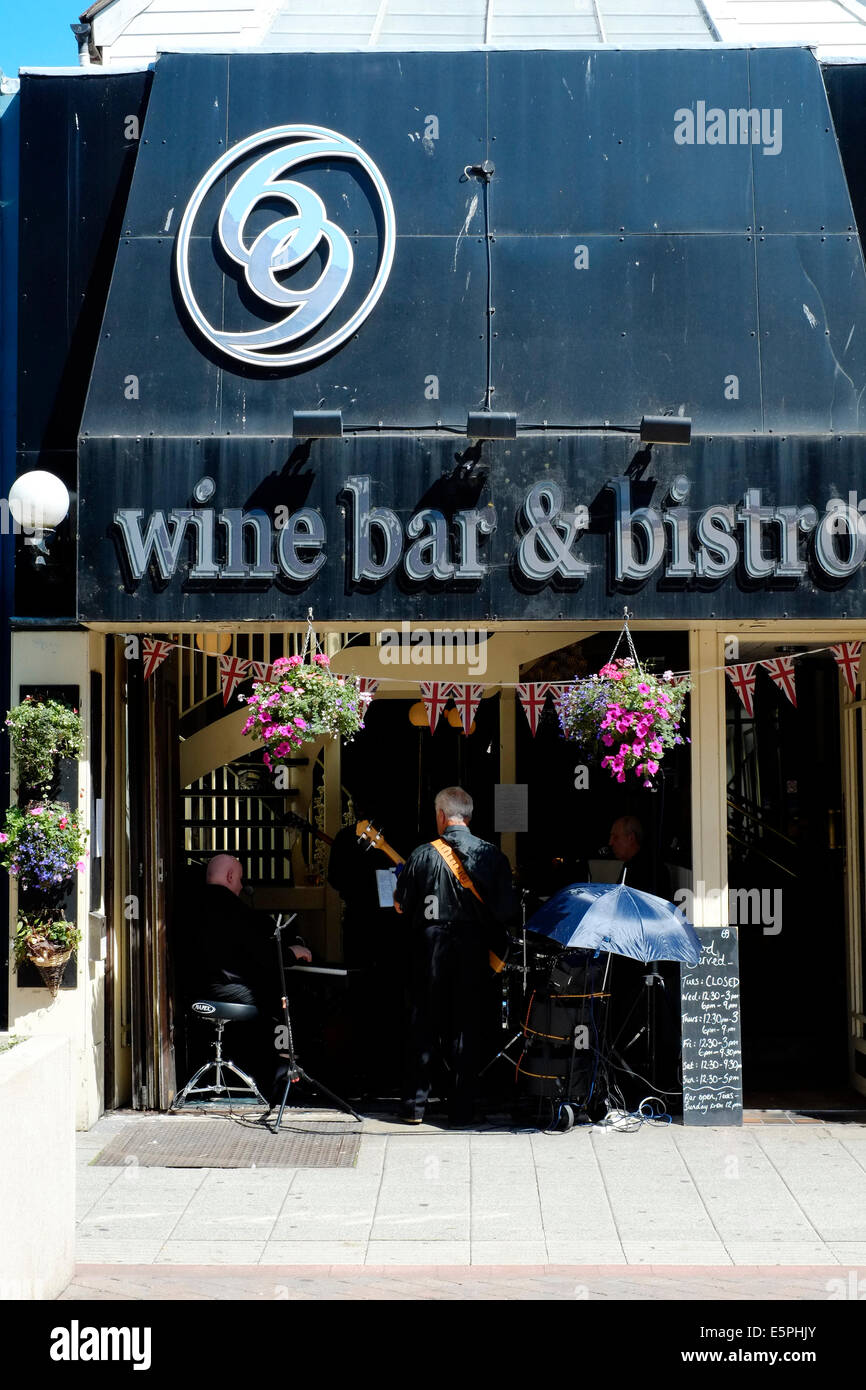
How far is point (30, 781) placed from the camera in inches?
321

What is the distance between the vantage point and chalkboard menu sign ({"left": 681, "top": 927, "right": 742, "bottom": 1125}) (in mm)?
8430

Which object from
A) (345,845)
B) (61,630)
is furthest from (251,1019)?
(61,630)

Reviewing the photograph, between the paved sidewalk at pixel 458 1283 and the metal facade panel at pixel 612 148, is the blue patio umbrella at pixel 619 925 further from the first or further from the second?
the metal facade panel at pixel 612 148

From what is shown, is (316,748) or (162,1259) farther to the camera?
(316,748)

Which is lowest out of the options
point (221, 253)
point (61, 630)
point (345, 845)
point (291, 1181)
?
point (291, 1181)

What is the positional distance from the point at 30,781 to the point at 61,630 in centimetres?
95

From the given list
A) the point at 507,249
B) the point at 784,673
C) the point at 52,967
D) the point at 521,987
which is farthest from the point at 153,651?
the point at 784,673

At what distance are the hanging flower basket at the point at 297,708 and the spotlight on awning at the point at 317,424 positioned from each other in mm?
1375

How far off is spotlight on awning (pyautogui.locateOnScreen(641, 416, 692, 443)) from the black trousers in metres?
3.17

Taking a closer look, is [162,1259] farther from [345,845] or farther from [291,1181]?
[345,845]

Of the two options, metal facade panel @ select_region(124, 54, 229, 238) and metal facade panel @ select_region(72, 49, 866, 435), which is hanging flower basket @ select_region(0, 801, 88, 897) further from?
→ metal facade panel @ select_region(124, 54, 229, 238)

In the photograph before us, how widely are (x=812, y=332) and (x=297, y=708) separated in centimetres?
390

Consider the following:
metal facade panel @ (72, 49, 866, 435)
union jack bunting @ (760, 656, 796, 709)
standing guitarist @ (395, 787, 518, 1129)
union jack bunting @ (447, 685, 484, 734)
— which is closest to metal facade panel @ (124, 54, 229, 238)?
metal facade panel @ (72, 49, 866, 435)

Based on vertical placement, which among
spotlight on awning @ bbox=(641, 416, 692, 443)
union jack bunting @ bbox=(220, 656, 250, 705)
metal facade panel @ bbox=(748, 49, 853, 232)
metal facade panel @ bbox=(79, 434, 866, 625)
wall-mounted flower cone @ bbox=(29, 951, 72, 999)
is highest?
metal facade panel @ bbox=(748, 49, 853, 232)
